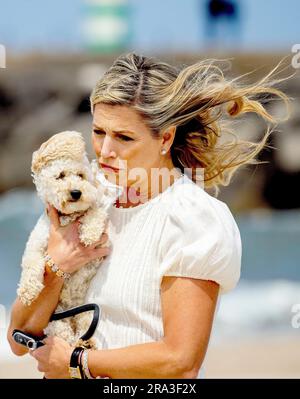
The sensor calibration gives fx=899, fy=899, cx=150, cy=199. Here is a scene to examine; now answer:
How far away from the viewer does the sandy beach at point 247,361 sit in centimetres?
852

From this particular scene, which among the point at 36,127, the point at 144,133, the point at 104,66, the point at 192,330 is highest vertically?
the point at 144,133

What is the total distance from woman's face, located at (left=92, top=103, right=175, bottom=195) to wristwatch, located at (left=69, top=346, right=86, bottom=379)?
0.50m

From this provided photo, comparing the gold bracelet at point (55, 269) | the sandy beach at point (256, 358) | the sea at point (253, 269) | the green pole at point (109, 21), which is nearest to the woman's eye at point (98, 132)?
the gold bracelet at point (55, 269)

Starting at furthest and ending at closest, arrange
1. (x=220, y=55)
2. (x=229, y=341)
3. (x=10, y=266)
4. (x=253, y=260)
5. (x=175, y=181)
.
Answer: (x=220, y=55)
(x=253, y=260)
(x=10, y=266)
(x=229, y=341)
(x=175, y=181)

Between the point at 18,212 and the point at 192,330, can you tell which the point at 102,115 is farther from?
the point at 18,212

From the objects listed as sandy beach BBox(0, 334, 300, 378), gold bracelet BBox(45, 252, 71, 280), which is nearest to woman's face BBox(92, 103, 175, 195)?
gold bracelet BBox(45, 252, 71, 280)

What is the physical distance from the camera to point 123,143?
2.55 metres

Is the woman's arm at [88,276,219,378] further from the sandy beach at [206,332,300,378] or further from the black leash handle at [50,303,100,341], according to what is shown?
the sandy beach at [206,332,300,378]

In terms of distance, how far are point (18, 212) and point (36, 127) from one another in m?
2.34

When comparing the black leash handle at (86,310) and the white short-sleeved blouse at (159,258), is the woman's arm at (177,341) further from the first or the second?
the black leash handle at (86,310)

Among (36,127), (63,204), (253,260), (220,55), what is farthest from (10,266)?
(63,204)

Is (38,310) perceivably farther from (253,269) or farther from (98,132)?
(253,269)

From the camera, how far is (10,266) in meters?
17.9

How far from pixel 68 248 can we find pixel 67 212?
0.38ft
